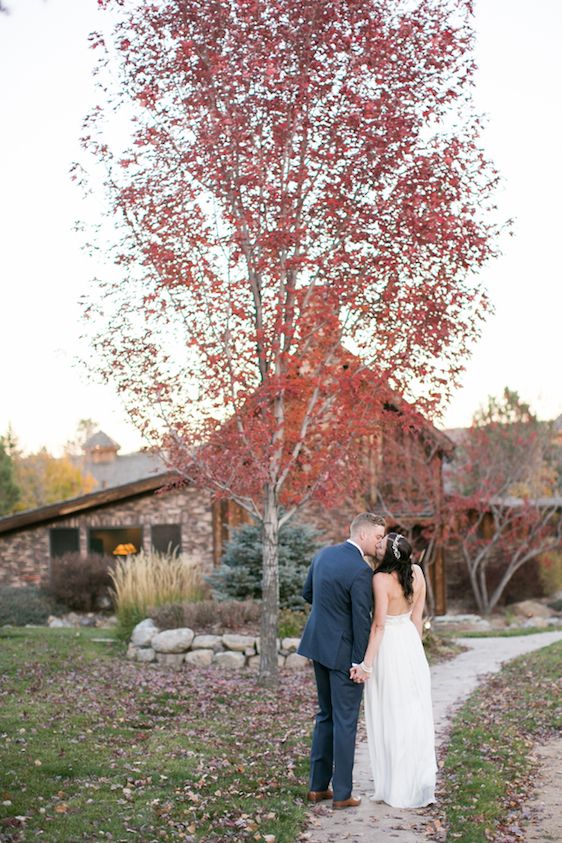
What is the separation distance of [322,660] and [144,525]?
62.1 ft

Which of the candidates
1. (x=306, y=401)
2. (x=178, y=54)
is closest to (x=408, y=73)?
(x=178, y=54)

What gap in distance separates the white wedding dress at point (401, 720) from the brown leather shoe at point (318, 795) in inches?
12.0

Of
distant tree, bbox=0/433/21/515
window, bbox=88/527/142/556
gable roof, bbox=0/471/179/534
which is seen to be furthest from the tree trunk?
distant tree, bbox=0/433/21/515

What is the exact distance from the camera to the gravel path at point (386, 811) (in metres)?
6.16

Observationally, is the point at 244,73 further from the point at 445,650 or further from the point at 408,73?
the point at 445,650

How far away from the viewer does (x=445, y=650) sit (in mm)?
17078

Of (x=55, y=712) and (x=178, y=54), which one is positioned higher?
(x=178, y=54)

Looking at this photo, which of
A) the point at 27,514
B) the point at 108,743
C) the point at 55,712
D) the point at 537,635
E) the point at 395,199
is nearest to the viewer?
the point at 108,743

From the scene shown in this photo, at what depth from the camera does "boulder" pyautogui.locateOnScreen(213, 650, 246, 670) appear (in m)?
14.4

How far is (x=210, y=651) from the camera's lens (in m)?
14.6

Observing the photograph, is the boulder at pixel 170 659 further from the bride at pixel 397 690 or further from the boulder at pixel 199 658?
the bride at pixel 397 690

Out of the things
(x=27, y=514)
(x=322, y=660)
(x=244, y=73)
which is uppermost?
(x=244, y=73)

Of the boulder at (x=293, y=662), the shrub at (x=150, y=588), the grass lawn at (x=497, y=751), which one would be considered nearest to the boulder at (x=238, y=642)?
the boulder at (x=293, y=662)

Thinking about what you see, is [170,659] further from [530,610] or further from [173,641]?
[530,610]
